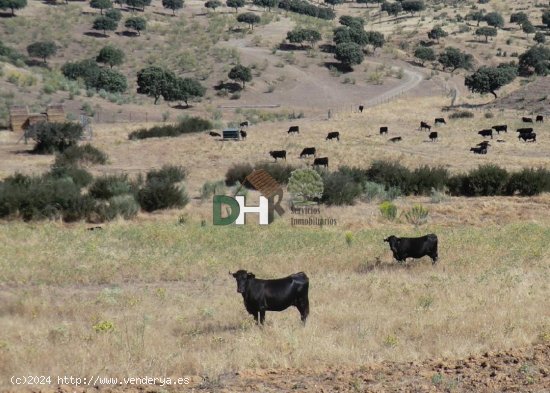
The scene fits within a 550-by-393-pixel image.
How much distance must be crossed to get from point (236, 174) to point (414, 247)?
17.2 metres

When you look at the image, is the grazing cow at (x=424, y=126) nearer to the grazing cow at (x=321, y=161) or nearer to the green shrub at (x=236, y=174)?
the grazing cow at (x=321, y=161)

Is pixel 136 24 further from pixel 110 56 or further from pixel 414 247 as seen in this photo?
pixel 414 247

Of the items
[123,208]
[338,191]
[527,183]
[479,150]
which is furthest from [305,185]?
Answer: [479,150]

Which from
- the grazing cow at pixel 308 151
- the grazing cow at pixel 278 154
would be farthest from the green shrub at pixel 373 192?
the grazing cow at pixel 308 151

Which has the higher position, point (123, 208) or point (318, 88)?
point (123, 208)

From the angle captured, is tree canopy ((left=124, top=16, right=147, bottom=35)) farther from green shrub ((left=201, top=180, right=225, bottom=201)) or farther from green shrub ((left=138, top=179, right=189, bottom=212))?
green shrub ((left=138, top=179, right=189, bottom=212))

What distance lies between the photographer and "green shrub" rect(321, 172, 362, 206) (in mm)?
27594

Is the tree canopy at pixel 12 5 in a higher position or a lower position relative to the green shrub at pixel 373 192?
higher

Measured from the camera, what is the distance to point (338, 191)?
2775cm

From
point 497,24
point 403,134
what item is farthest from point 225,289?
point 497,24

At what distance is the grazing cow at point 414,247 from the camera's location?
55.2 ft

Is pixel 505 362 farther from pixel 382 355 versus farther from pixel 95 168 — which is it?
pixel 95 168

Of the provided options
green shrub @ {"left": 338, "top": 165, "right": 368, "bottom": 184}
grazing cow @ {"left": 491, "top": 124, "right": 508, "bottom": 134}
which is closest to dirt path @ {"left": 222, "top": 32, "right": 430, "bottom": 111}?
grazing cow @ {"left": 491, "top": 124, "right": 508, "bottom": 134}

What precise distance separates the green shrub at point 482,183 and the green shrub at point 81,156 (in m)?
19.4
